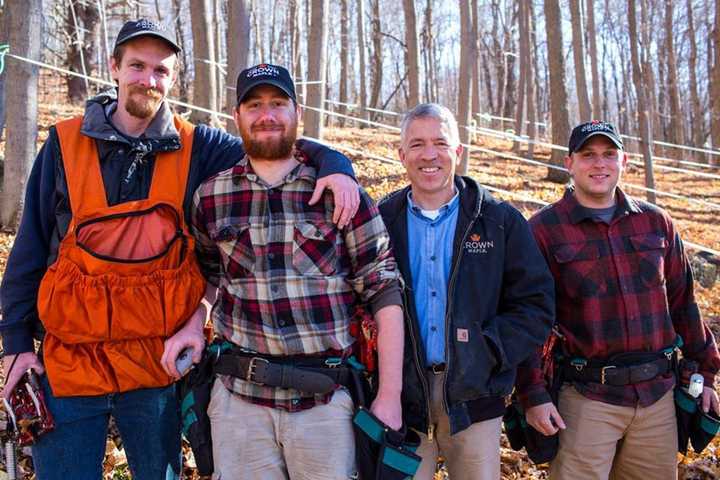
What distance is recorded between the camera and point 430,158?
Result: 117 inches

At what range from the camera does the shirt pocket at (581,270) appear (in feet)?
10.8

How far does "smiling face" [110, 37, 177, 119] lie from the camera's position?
2.88 m

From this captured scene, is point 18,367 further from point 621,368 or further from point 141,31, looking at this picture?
point 621,368

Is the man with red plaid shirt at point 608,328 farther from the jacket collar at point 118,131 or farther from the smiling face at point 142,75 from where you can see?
the smiling face at point 142,75

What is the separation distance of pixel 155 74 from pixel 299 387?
62.4 inches

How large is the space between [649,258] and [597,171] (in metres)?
0.53

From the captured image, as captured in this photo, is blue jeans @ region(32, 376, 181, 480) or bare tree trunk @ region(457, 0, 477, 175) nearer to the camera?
blue jeans @ region(32, 376, 181, 480)

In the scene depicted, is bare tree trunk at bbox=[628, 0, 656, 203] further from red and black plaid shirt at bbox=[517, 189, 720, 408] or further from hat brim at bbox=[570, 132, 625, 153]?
red and black plaid shirt at bbox=[517, 189, 720, 408]

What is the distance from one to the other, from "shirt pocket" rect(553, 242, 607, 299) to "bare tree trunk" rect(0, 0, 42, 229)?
6.49 m

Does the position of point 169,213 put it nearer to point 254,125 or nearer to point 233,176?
point 233,176

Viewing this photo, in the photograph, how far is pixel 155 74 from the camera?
9.64 feet

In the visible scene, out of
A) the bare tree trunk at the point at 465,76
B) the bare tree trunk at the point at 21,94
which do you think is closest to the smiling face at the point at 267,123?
the bare tree trunk at the point at 21,94

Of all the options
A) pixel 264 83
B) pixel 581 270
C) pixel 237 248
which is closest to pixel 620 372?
pixel 581 270

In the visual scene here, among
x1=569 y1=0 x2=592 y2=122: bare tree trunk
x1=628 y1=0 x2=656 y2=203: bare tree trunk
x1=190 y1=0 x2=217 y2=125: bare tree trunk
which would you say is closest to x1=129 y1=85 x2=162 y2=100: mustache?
x1=190 y1=0 x2=217 y2=125: bare tree trunk
